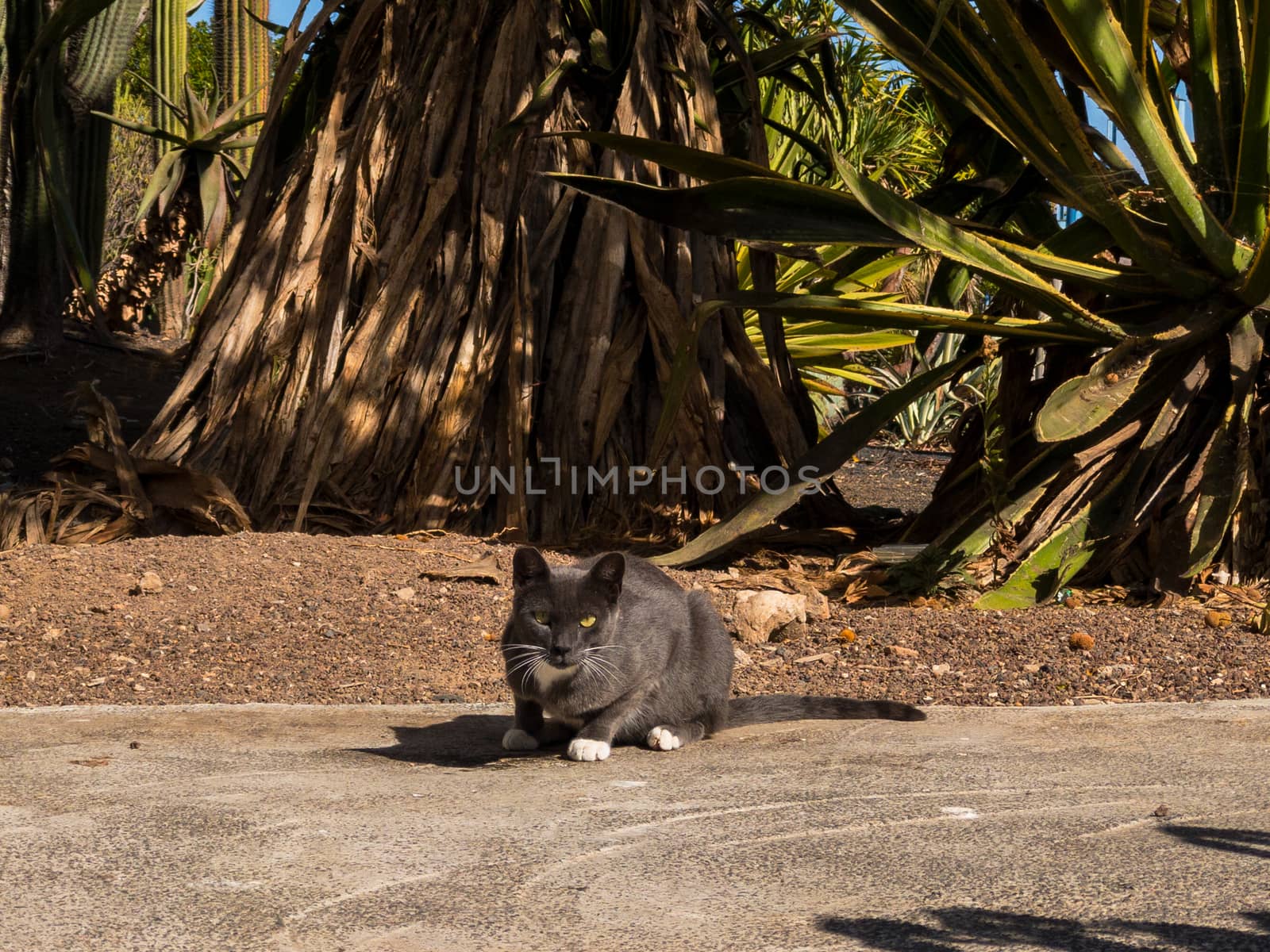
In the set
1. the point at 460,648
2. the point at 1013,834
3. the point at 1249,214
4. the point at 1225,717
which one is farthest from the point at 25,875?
the point at 1249,214

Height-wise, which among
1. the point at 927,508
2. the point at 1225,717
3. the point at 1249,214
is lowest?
the point at 1225,717

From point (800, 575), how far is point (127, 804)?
3341 mm

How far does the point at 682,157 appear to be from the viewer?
17.1 ft

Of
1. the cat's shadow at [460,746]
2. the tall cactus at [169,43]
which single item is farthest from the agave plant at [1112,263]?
the tall cactus at [169,43]

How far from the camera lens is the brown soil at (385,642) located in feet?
13.8

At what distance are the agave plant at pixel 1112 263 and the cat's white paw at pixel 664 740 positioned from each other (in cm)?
180

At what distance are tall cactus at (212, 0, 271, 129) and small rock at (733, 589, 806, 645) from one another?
30.3 ft

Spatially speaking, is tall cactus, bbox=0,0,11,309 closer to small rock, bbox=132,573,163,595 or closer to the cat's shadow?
small rock, bbox=132,573,163,595

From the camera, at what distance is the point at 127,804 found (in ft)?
9.17

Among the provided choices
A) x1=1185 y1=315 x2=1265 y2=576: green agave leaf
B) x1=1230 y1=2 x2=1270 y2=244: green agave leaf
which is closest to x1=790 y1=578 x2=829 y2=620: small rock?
x1=1185 y1=315 x2=1265 y2=576: green agave leaf

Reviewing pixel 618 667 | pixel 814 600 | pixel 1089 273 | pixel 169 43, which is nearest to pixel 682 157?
pixel 1089 273

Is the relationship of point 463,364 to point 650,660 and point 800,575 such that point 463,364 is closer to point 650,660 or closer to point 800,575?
point 800,575

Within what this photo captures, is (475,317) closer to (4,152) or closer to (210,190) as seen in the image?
(4,152)

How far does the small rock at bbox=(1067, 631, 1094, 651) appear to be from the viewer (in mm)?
4367
